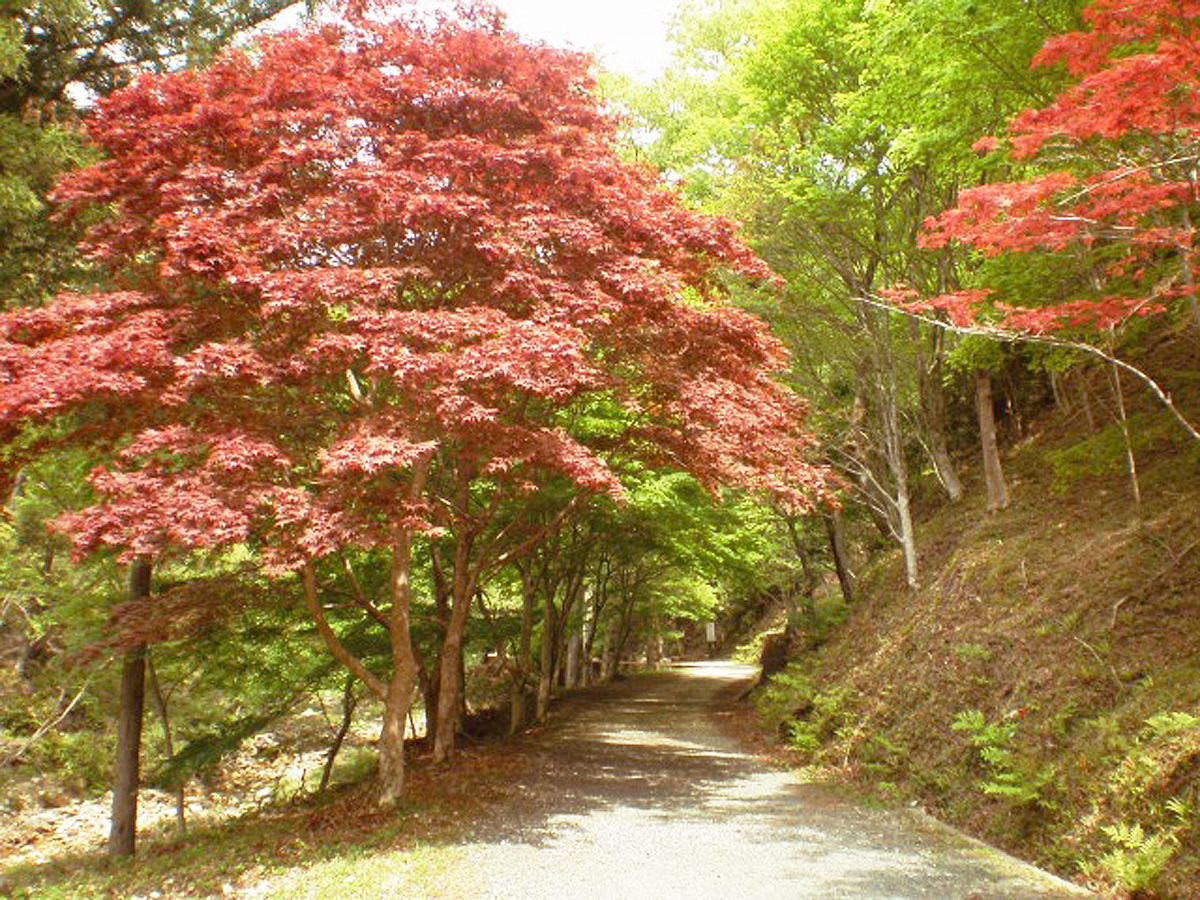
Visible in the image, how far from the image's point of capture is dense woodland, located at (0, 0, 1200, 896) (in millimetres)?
6246

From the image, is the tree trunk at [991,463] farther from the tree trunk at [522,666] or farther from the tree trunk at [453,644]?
the tree trunk at [522,666]

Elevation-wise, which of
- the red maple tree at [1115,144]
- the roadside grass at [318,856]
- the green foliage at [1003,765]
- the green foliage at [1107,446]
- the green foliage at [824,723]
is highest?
the red maple tree at [1115,144]

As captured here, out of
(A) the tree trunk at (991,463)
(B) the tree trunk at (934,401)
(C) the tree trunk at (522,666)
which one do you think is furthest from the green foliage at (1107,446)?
(C) the tree trunk at (522,666)

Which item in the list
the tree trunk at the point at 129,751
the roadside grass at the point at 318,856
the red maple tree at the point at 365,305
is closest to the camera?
the roadside grass at the point at 318,856

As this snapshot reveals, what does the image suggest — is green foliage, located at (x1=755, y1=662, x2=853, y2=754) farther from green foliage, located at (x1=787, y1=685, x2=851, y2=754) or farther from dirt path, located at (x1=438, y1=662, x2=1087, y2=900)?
dirt path, located at (x1=438, y1=662, x2=1087, y2=900)

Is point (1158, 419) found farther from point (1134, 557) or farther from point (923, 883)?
point (923, 883)

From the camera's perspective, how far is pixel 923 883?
18.8 ft

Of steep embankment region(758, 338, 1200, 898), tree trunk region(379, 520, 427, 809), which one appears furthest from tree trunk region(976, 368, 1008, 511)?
tree trunk region(379, 520, 427, 809)

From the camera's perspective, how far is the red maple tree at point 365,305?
6699mm

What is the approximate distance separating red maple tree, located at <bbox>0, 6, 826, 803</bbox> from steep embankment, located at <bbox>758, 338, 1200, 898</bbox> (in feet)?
10.2

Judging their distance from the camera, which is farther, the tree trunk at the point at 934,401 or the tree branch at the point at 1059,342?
the tree trunk at the point at 934,401

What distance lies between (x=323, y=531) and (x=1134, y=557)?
7.94 m

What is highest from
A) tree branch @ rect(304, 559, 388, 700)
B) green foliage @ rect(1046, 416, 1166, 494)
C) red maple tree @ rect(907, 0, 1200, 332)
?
red maple tree @ rect(907, 0, 1200, 332)

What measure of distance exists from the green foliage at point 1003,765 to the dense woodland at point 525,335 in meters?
0.06
